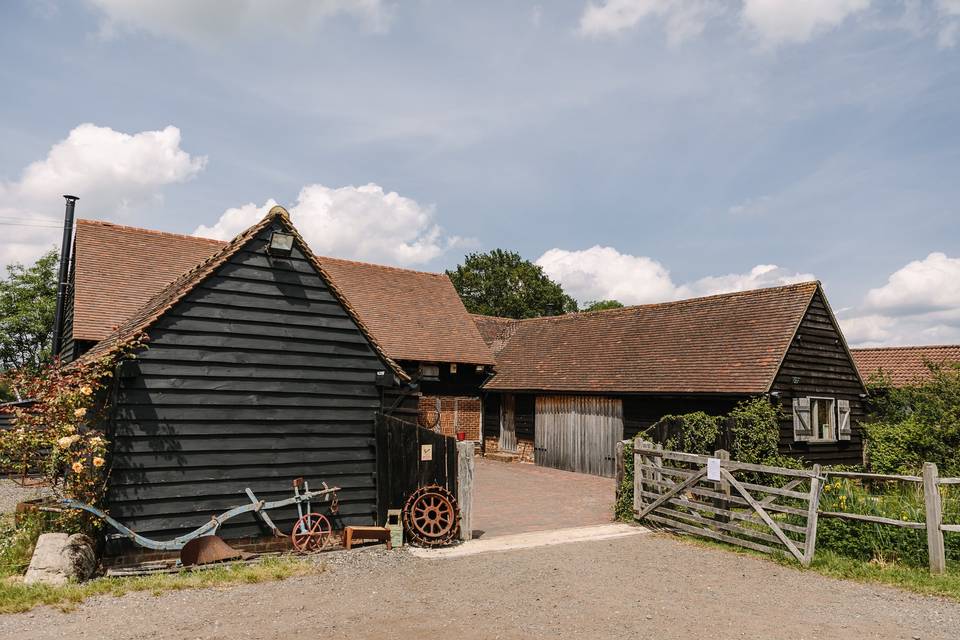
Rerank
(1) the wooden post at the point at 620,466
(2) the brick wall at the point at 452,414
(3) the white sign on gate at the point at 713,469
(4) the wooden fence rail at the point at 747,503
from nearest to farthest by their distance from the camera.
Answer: (4) the wooden fence rail at the point at 747,503 → (3) the white sign on gate at the point at 713,469 → (1) the wooden post at the point at 620,466 → (2) the brick wall at the point at 452,414

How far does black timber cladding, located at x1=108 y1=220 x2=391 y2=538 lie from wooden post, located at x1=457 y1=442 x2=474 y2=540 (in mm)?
1503

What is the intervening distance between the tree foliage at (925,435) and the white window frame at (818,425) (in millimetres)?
901

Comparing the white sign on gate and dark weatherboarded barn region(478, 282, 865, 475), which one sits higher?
dark weatherboarded barn region(478, 282, 865, 475)

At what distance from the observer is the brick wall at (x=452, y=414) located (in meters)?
23.8

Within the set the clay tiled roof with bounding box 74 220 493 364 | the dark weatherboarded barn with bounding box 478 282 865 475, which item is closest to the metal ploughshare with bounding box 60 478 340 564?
the clay tiled roof with bounding box 74 220 493 364

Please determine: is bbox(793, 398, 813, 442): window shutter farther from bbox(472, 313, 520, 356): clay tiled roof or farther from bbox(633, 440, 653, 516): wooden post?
bbox(472, 313, 520, 356): clay tiled roof

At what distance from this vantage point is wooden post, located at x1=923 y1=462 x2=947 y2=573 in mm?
8758

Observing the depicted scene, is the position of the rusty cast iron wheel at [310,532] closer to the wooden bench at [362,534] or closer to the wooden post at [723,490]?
the wooden bench at [362,534]

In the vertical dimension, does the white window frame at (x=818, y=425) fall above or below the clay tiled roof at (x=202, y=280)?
below

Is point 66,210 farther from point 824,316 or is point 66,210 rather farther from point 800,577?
point 824,316

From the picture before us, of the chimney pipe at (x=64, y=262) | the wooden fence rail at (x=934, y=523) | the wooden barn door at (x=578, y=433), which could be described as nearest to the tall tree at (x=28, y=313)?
the chimney pipe at (x=64, y=262)

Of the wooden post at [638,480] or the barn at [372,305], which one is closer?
the wooden post at [638,480]

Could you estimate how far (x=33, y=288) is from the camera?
1476 inches

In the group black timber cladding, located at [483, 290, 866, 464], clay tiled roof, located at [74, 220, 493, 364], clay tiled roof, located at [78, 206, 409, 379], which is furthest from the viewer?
clay tiled roof, located at [74, 220, 493, 364]
